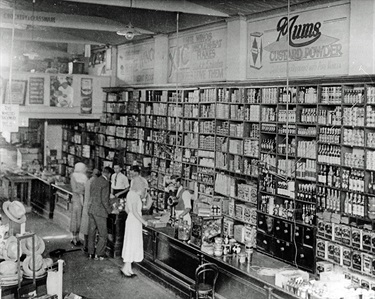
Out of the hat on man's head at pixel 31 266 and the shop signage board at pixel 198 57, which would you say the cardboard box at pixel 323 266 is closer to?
the hat on man's head at pixel 31 266

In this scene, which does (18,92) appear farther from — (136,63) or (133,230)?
(133,230)

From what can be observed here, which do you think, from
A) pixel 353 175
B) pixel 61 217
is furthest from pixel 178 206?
pixel 61 217

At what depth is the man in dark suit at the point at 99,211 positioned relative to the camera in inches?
375

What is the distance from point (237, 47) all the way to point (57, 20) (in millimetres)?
4731

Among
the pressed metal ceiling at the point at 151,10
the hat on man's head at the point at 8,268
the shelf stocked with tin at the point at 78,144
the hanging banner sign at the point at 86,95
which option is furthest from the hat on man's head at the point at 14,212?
the shelf stocked with tin at the point at 78,144

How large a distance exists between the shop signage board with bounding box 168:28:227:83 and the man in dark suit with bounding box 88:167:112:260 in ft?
10.9

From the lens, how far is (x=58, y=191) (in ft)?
42.4

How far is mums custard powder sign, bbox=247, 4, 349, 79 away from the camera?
8242mm

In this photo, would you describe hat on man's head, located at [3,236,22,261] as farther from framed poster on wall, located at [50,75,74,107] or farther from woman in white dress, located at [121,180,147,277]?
framed poster on wall, located at [50,75,74,107]

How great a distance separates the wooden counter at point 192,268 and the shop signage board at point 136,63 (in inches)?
237

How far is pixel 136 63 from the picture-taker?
14.5 metres

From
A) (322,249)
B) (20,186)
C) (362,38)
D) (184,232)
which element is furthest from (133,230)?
(20,186)

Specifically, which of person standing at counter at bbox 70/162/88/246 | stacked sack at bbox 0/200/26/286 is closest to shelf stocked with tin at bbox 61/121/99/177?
person standing at counter at bbox 70/162/88/246

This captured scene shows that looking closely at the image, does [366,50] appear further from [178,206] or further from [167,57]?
[167,57]
